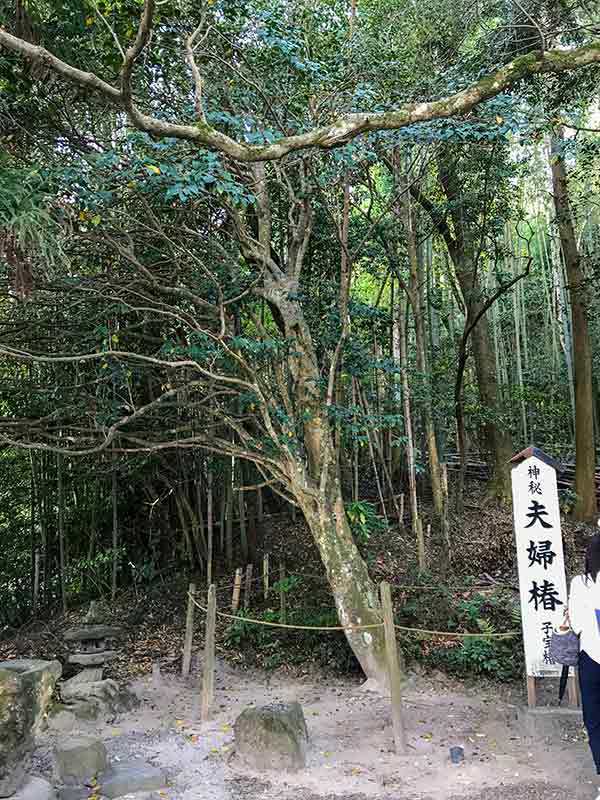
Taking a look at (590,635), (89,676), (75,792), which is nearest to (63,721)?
(89,676)

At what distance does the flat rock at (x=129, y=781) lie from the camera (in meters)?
3.46

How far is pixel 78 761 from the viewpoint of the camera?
3.57 metres

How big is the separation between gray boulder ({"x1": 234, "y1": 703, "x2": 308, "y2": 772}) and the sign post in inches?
59.2

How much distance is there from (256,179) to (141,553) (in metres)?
5.41

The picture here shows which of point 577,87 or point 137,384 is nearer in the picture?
point 577,87

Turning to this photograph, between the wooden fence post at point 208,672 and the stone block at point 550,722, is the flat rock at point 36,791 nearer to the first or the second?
the wooden fence post at point 208,672

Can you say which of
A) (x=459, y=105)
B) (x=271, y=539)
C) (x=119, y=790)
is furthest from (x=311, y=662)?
(x=459, y=105)

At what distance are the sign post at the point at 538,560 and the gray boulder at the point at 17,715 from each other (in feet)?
9.61

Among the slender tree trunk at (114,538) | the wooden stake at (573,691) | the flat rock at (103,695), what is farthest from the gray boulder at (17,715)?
the slender tree trunk at (114,538)

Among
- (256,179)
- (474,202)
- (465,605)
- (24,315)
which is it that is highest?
(474,202)

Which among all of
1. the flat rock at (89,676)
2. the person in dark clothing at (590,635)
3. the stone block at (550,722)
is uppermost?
the person in dark clothing at (590,635)

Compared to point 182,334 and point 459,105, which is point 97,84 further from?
point 182,334

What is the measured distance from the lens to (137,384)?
7.24 metres

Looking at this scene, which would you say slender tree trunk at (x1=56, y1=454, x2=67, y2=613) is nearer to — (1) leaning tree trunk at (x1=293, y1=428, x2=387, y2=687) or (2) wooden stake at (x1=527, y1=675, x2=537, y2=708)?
(1) leaning tree trunk at (x1=293, y1=428, x2=387, y2=687)
